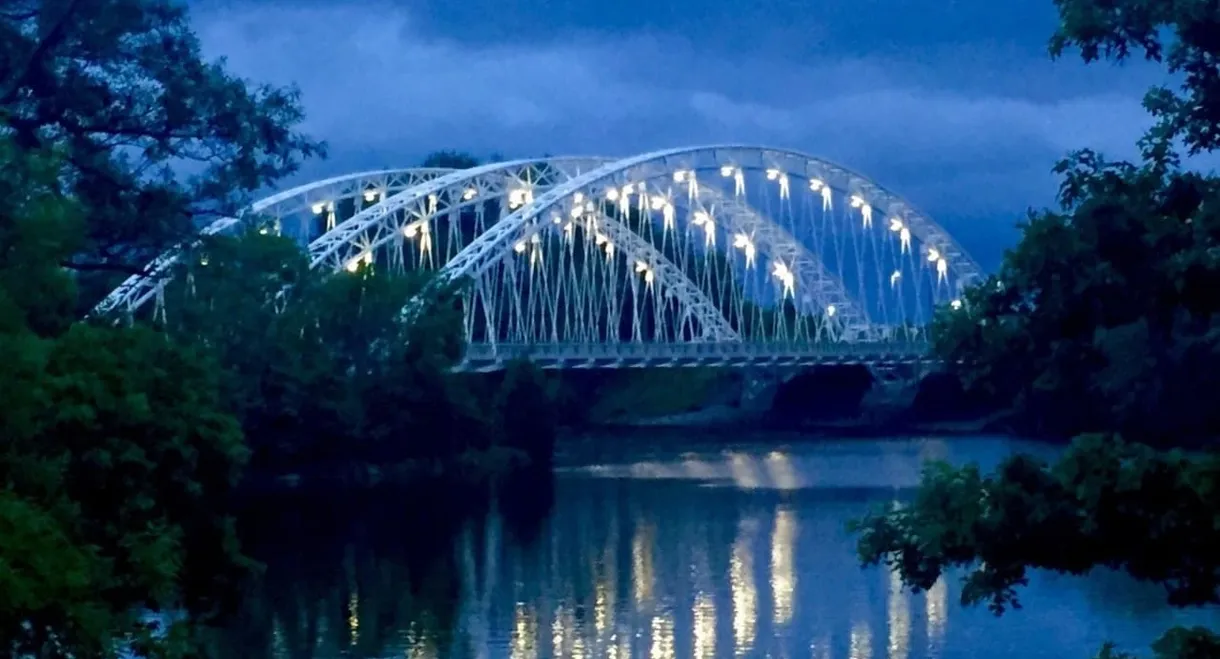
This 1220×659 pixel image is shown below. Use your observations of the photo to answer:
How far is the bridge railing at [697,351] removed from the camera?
69.0 m

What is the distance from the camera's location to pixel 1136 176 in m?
9.52

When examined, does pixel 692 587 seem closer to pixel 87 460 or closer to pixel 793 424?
pixel 87 460

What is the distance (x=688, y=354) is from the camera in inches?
3041

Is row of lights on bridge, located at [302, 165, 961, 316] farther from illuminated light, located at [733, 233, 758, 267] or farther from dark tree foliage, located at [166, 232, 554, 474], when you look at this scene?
dark tree foliage, located at [166, 232, 554, 474]

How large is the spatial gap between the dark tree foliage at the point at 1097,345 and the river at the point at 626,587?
15248mm

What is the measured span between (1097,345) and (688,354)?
67.4 m

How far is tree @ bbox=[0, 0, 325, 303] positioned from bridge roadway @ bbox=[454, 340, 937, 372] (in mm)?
49259

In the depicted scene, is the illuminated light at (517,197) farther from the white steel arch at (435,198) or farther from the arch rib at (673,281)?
the arch rib at (673,281)

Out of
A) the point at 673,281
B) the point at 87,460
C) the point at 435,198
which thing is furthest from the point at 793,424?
the point at 87,460

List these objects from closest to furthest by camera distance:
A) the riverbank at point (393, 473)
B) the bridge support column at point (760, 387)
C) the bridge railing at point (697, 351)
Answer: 1. the riverbank at point (393, 473)
2. the bridge railing at point (697, 351)
3. the bridge support column at point (760, 387)

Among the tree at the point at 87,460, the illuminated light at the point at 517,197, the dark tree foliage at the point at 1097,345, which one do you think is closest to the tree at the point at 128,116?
the tree at the point at 87,460

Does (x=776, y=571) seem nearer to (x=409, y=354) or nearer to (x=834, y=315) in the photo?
(x=409, y=354)

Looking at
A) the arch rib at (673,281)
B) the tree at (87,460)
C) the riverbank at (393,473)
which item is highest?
the arch rib at (673,281)

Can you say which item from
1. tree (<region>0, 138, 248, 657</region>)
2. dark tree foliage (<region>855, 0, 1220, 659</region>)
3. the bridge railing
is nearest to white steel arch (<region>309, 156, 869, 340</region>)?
the bridge railing
